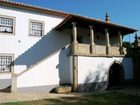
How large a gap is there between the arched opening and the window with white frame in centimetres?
1021

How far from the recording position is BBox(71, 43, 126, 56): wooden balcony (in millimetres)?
15672

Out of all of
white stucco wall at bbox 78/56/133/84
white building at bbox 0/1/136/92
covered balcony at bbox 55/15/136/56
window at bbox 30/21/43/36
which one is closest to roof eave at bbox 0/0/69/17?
white building at bbox 0/1/136/92

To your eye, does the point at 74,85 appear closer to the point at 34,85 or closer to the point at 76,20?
the point at 34,85

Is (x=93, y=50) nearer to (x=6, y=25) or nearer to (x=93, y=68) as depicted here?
(x=93, y=68)

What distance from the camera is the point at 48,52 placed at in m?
17.9

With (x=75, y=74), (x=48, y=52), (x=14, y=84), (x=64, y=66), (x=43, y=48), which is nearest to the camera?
(x=14, y=84)

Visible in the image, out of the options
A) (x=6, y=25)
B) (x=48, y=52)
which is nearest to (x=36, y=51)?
(x=48, y=52)

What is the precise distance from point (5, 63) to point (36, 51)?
284 cm

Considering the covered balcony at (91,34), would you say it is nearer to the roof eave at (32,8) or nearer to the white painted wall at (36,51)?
the white painted wall at (36,51)

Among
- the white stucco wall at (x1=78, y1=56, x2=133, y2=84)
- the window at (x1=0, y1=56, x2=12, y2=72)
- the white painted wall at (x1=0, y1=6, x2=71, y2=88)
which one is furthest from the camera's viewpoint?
the white stucco wall at (x1=78, y1=56, x2=133, y2=84)

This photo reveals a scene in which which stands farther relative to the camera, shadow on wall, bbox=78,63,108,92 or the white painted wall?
shadow on wall, bbox=78,63,108,92

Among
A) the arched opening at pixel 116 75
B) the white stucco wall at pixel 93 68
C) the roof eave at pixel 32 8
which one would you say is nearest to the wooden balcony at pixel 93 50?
the white stucco wall at pixel 93 68

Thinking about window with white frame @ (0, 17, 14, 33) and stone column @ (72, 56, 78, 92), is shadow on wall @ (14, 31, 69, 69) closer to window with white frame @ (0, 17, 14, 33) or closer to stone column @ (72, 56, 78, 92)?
stone column @ (72, 56, 78, 92)

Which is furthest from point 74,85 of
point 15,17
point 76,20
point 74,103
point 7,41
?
point 15,17
